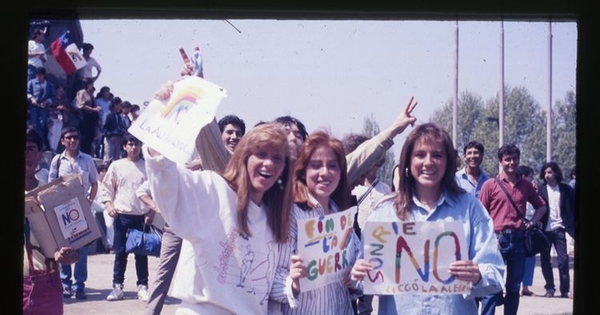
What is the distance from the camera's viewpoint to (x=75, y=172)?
12.2ft

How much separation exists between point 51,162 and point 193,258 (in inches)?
36.2

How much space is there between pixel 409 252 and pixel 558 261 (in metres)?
1.24

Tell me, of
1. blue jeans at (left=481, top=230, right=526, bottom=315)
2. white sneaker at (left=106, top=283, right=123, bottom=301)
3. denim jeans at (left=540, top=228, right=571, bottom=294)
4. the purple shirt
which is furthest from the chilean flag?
denim jeans at (left=540, top=228, right=571, bottom=294)

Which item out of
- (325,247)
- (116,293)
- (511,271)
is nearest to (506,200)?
(511,271)

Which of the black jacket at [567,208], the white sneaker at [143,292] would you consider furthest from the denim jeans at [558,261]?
the white sneaker at [143,292]

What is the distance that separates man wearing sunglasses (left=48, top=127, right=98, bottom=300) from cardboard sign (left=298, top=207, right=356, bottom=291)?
983mm

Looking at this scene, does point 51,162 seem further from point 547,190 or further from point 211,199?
point 547,190

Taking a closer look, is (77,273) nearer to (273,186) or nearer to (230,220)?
(230,220)

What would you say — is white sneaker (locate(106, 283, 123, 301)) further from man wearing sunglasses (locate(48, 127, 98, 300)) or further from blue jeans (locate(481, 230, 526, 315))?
blue jeans (locate(481, 230, 526, 315))

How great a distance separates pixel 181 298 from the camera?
10.5 feet

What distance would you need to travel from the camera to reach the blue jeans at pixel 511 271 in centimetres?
391

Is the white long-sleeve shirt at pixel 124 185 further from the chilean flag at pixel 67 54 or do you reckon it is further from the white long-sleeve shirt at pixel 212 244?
the white long-sleeve shirt at pixel 212 244

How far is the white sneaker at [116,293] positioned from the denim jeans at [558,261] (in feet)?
6.63

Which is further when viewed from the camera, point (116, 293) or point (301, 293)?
point (116, 293)
